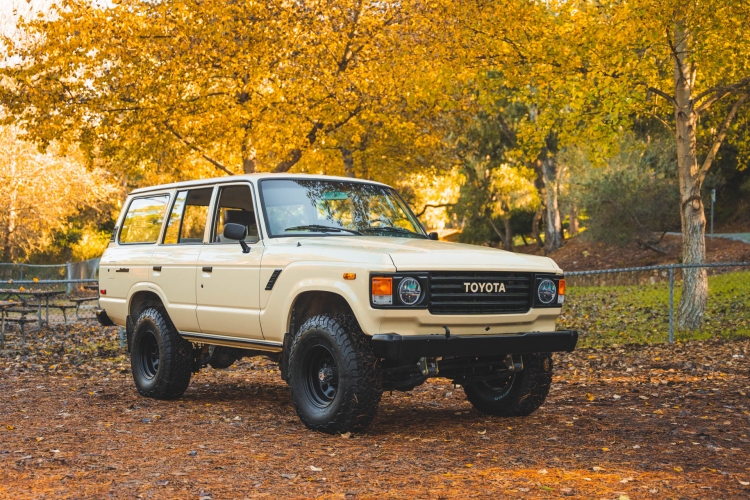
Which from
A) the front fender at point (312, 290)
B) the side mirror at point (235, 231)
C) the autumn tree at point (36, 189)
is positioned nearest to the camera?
the front fender at point (312, 290)

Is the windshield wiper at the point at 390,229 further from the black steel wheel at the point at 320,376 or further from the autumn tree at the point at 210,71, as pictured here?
the autumn tree at the point at 210,71

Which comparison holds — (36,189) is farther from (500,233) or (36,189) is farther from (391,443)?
(391,443)

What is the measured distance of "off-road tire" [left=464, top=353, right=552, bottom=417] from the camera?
7703mm

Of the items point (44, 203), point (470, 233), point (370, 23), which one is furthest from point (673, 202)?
point (44, 203)

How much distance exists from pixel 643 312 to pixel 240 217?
11.8 m

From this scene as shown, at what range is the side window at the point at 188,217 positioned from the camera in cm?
862

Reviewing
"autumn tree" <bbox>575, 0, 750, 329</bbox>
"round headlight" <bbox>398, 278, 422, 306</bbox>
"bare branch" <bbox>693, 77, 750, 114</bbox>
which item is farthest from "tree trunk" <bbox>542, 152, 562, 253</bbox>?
"round headlight" <bbox>398, 278, 422, 306</bbox>

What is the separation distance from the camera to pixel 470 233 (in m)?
40.5

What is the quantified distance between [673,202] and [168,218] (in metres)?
25.3

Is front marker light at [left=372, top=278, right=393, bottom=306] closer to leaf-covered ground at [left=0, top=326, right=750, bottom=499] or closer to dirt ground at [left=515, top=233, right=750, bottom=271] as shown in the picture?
leaf-covered ground at [left=0, top=326, right=750, bottom=499]

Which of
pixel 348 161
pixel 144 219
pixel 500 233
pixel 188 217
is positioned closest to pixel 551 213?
pixel 500 233

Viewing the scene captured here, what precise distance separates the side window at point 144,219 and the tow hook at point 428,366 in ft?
11.9

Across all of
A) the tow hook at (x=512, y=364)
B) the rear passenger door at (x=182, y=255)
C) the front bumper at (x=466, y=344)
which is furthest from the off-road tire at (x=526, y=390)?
the rear passenger door at (x=182, y=255)

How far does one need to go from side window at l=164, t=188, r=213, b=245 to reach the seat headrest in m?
0.41
